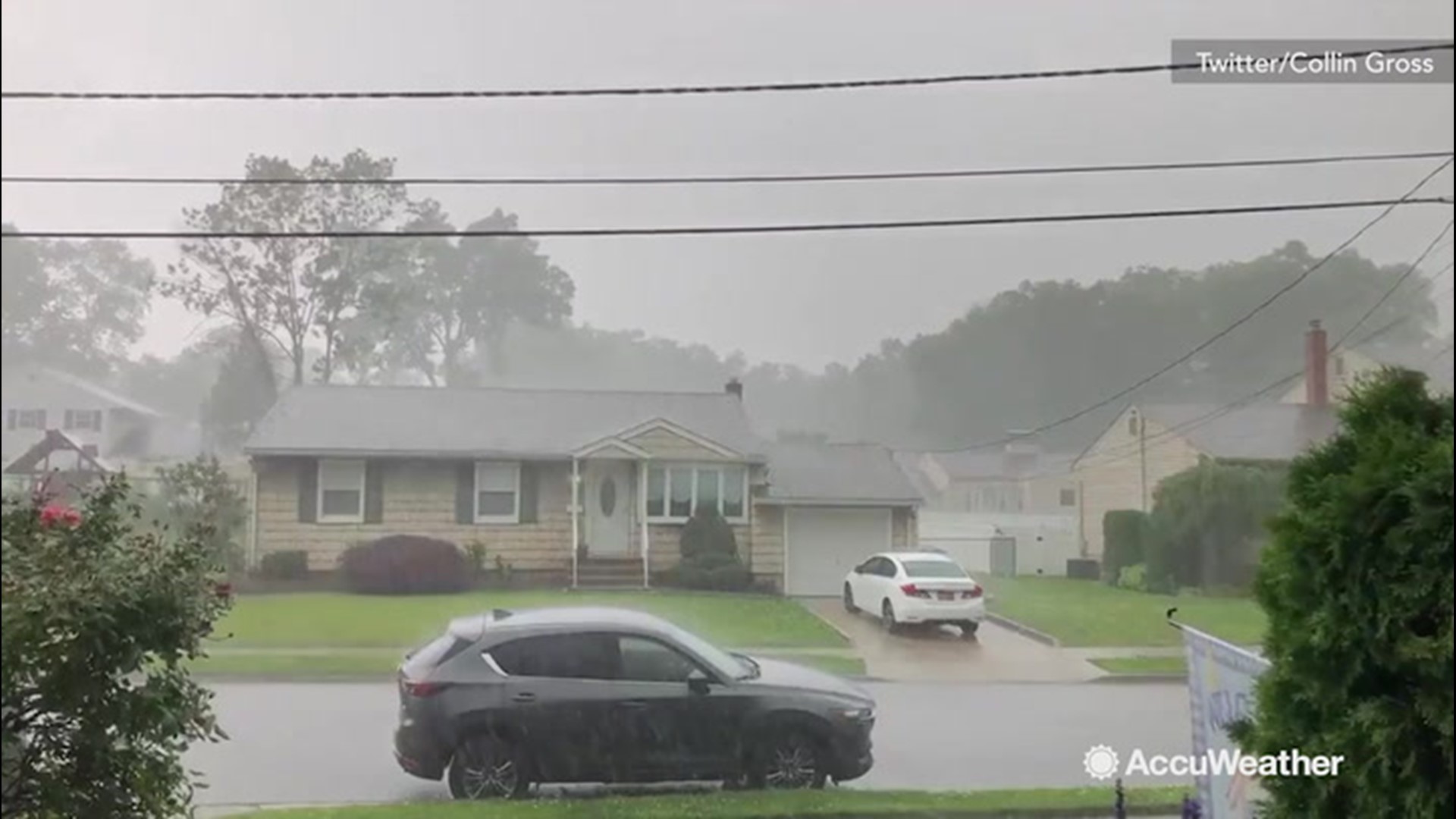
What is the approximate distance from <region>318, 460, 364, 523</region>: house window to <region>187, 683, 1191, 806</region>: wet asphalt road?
2.52ft

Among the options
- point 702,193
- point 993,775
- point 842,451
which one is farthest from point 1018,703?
Answer: point 702,193

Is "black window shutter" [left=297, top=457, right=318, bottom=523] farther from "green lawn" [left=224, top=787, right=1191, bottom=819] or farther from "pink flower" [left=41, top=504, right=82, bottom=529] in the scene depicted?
"pink flower" [left=41, top=504, right=82, bottom=529]

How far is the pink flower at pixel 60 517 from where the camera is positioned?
338 cm

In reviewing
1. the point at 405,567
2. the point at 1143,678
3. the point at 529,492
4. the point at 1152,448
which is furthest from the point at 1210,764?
the point at 405,567

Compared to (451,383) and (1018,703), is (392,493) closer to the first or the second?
(451,383)

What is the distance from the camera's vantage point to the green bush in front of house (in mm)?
5379

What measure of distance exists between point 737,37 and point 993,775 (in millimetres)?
3650

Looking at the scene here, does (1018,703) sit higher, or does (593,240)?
(593,240)

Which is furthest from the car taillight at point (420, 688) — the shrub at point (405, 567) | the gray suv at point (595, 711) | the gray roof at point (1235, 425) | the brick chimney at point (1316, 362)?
the brick chimney at point (1316, 362)

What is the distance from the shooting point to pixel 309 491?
17.3ft

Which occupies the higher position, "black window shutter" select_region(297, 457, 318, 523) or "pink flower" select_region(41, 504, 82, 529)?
"black window shutter" select_region(297, 457, 318, 523)

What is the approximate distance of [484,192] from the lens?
17.6 ft

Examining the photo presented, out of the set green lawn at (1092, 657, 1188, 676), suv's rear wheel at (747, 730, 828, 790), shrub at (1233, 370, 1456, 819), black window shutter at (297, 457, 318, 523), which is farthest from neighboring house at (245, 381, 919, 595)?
shrub at (1233, 370, 1456, 819)

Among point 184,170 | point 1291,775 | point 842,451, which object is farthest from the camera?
point 842,451
